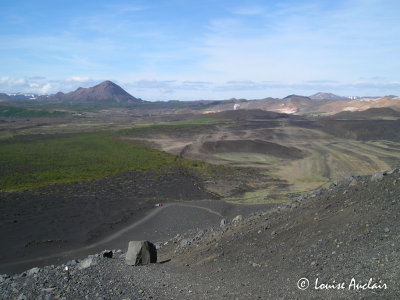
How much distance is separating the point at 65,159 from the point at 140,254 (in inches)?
1547

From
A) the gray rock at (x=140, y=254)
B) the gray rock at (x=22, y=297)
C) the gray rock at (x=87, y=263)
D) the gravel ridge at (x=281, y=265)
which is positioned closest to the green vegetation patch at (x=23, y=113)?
the gray rock at (x=87, y=263)

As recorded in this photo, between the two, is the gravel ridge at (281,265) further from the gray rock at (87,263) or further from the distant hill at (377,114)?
the distant hill at (377,114)

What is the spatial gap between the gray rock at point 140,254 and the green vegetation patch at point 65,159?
23975 mm

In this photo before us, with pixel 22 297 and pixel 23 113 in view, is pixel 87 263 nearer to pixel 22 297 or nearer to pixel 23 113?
pixel 22 297

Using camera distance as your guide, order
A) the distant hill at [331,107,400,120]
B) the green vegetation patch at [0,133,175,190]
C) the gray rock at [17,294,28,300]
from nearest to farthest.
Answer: the gray rock at [17,294,28,300]
the green vegetation patch at [0,133,175,190]
the distant hill at [331,107,400,120]

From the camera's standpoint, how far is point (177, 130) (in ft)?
276

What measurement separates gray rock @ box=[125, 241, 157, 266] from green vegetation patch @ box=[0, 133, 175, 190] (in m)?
24.0

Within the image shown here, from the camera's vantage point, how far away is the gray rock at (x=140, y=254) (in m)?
11.9

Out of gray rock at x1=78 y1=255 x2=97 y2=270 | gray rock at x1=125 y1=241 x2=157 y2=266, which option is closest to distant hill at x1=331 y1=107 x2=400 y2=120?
gray rock at x1=125 y1=241 x2=157 y2=266

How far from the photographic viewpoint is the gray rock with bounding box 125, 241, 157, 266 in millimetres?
11930

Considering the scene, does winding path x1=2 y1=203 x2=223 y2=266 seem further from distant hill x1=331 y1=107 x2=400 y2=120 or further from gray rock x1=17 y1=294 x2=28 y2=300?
distant hill x1=331 y1=107 x2=400 y2=120

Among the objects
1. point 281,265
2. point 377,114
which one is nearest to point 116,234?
point 281,265

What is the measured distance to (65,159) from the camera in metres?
48.0

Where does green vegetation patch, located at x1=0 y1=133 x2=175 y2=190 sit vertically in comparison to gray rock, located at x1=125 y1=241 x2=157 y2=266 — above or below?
below
